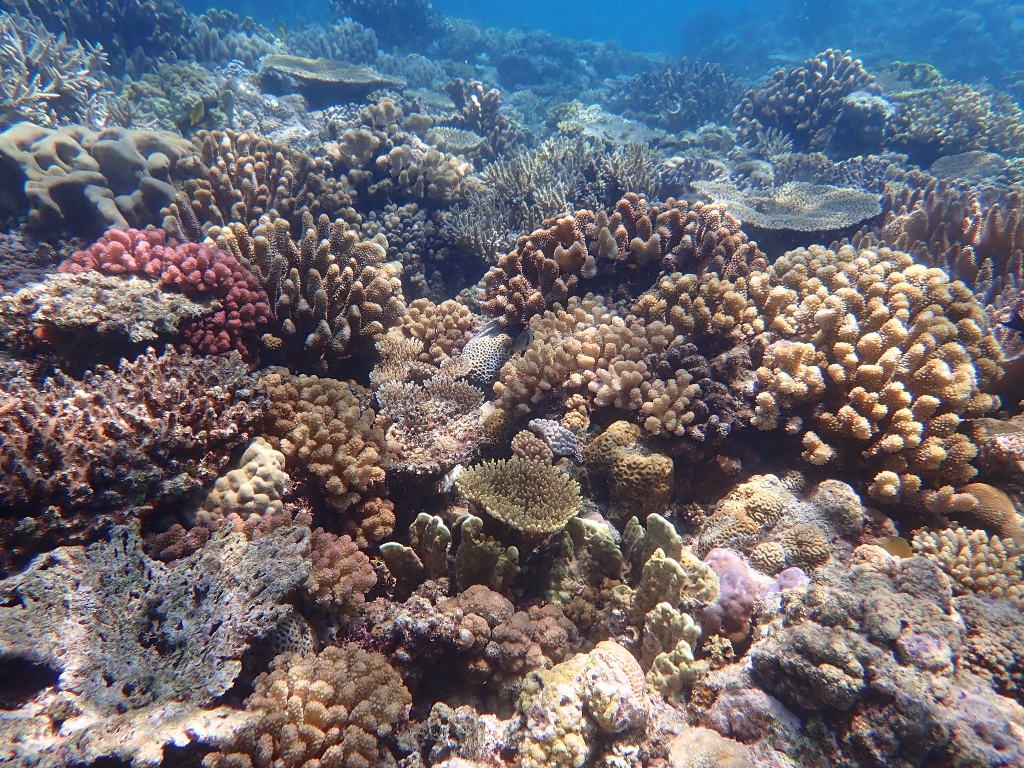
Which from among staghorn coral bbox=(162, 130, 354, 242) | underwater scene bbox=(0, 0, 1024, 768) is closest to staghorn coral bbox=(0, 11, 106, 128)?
underwater scene bbox=(0, 0, 1024, 768)

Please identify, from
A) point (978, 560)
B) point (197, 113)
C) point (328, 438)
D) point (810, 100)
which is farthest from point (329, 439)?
point (810, 100)

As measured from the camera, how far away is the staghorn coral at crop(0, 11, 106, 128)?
→ 851cm

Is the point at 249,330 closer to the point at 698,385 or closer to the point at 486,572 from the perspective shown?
the point at 486,572

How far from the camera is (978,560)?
10.6ft

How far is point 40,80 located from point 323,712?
13.2 meters

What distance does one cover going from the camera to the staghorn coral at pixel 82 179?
5750 mm

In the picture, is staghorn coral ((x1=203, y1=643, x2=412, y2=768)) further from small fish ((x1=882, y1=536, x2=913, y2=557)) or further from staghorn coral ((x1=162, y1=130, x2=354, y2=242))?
staghorn coral ((x1=162, y1=130, x2=354, y2=242))

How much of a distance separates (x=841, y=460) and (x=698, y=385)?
4.19 feet

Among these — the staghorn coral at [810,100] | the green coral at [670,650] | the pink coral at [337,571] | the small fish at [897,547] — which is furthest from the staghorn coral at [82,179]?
the staghorn coral at [810,100]

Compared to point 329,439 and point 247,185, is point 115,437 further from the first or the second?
point 247,185

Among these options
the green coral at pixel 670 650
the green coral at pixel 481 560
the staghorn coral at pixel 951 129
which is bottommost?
the green coral at pixel 670 650

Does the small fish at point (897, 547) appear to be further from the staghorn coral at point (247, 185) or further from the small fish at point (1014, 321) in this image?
the staghorn coral at point (247, 185)

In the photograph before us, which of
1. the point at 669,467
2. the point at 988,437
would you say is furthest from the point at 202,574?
the point at 988,437

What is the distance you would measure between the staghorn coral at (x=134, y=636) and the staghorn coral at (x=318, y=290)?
7.39 ft
